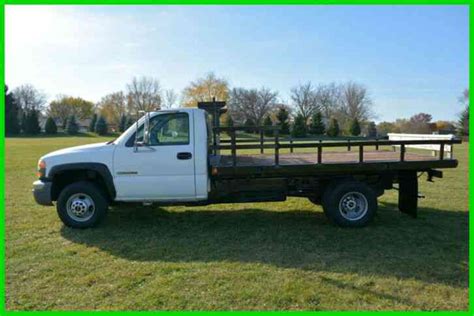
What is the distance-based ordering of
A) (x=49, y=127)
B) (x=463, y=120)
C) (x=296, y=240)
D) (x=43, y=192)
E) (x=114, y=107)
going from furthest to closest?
1. (x=114, y=107)
2. (x=49, y=127)
3. (x=463, y=120)
4. (x=43, y=192)
5. (x=296, y=240)

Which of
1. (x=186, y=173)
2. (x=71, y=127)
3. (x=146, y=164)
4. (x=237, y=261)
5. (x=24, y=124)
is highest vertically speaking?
(x=24, y=124)

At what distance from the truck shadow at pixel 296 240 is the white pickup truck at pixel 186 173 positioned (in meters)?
0.49

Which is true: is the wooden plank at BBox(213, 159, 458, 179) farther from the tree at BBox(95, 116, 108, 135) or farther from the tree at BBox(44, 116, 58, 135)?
the tree at BBox(44, 116, 58, 135)

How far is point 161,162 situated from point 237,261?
2204mm

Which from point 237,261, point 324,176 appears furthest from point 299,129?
point 237,261

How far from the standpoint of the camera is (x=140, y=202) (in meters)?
6.63

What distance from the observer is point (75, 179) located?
691 centimetres

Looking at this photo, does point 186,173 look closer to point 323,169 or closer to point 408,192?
point 323,169

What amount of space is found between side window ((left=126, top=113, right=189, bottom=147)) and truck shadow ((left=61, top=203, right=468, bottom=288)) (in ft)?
5.08

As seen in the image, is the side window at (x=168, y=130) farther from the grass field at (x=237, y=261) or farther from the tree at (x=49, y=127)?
the tree at (x=49, y=127)

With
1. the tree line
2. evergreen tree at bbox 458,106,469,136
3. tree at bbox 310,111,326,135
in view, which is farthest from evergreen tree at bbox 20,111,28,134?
evergreen tree at bbox 458,106,469,136

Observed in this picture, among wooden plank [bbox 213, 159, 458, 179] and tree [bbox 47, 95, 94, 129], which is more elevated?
tree [bbox 47, 95, 94, 129]

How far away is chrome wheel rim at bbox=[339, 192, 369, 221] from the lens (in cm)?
669

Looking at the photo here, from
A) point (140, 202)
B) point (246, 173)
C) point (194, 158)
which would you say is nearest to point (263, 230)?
point (246, 173)
